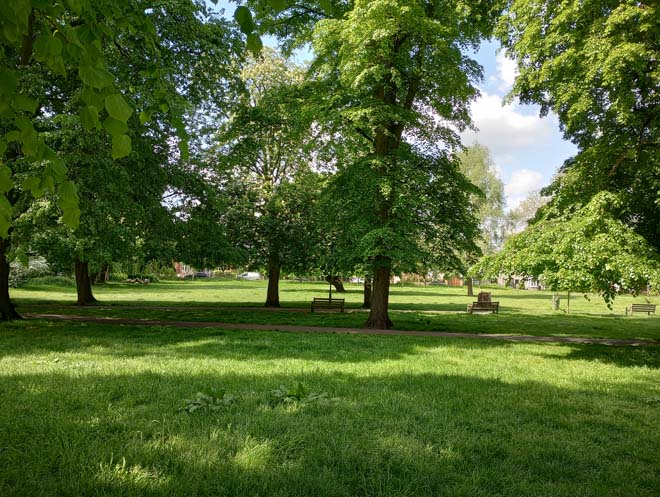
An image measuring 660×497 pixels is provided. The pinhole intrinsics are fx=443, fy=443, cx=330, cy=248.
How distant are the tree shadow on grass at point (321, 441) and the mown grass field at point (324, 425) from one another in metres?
0.02

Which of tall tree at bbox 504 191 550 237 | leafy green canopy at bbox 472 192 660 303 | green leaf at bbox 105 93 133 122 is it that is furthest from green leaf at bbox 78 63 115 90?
tall tree at bbox 504 191 550 237

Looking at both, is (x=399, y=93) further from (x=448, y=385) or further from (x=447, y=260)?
(x=448, y=385)

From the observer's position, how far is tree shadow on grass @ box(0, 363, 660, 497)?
3.62m

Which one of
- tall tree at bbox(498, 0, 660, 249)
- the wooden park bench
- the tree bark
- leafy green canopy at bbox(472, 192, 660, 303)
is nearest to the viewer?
leafy green canopy at bbox(472, 192, 660, 303)

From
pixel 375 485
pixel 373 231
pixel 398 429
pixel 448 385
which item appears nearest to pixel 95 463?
pixel 375 485

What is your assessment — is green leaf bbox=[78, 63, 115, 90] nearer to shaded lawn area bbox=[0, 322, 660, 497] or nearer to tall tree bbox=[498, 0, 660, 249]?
shaded lawn area bbox=[0, 322, 660, 497]

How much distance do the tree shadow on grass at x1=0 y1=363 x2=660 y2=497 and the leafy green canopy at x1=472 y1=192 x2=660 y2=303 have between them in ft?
8.81

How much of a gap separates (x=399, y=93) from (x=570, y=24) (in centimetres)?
613

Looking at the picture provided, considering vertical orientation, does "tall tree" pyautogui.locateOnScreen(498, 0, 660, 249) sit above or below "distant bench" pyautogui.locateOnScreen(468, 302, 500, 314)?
above

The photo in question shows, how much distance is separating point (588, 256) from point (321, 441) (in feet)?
22.7

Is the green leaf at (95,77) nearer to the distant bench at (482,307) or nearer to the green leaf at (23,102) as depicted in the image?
the green leaf at (23,102)

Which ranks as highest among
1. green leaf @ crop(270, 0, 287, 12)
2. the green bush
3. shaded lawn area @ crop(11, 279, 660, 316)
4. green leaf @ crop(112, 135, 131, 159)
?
green leaf @ crop(270, 0, 287, 12)

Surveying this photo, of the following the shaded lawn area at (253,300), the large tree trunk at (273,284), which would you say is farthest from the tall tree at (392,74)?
the shaded lawn area at (253,300)

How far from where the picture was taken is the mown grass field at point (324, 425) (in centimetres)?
368
